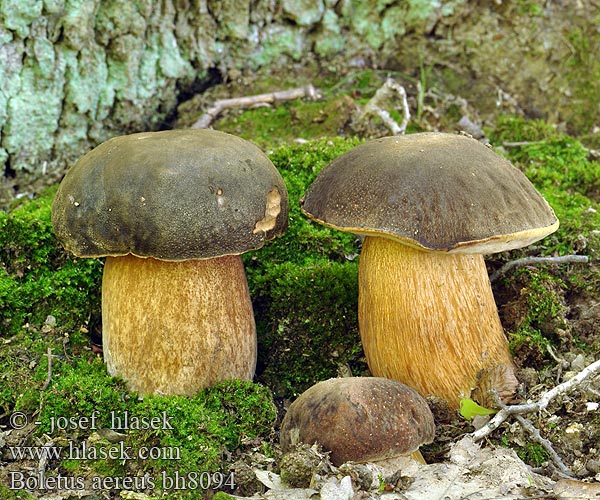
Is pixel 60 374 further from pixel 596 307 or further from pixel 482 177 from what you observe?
pixel 596 307

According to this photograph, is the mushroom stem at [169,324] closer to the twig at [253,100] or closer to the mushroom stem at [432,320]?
the mushroom stem at [432,320]

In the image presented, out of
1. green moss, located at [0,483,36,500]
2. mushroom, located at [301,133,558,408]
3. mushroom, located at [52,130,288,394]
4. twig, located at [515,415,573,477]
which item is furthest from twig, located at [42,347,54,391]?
twig, located at [515,415,573,477]

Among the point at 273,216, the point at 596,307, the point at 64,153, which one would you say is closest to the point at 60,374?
the point at 273,216

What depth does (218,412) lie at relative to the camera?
294 cm

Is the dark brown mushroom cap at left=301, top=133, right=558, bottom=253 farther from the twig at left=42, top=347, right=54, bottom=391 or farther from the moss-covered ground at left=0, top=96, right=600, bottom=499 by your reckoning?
the twig at left=42, top=347, right=54, bottom=391

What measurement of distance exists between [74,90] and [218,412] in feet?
8.90

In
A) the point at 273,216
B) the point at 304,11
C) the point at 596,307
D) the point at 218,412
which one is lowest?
the point at 218,412

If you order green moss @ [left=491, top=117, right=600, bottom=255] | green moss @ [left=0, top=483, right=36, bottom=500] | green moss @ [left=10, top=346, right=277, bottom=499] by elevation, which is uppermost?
green moss @ [left=491, top=117, right=600, bottom=255]

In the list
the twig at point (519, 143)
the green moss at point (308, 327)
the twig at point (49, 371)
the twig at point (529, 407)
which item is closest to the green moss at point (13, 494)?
the twig at point (49, 371)

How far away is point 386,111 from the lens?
483cm

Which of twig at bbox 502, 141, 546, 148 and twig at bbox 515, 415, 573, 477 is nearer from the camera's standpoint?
twig at bbox 515, 415, 573, 477

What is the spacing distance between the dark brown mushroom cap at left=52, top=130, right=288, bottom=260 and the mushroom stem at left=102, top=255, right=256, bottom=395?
1.05ft

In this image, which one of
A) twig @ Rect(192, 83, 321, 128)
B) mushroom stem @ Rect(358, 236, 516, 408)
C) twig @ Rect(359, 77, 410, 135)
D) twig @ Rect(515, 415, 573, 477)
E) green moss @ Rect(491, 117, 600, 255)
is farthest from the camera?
twig @ Rect(192, 83, 321, 128)

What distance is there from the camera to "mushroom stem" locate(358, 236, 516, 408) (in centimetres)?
300
